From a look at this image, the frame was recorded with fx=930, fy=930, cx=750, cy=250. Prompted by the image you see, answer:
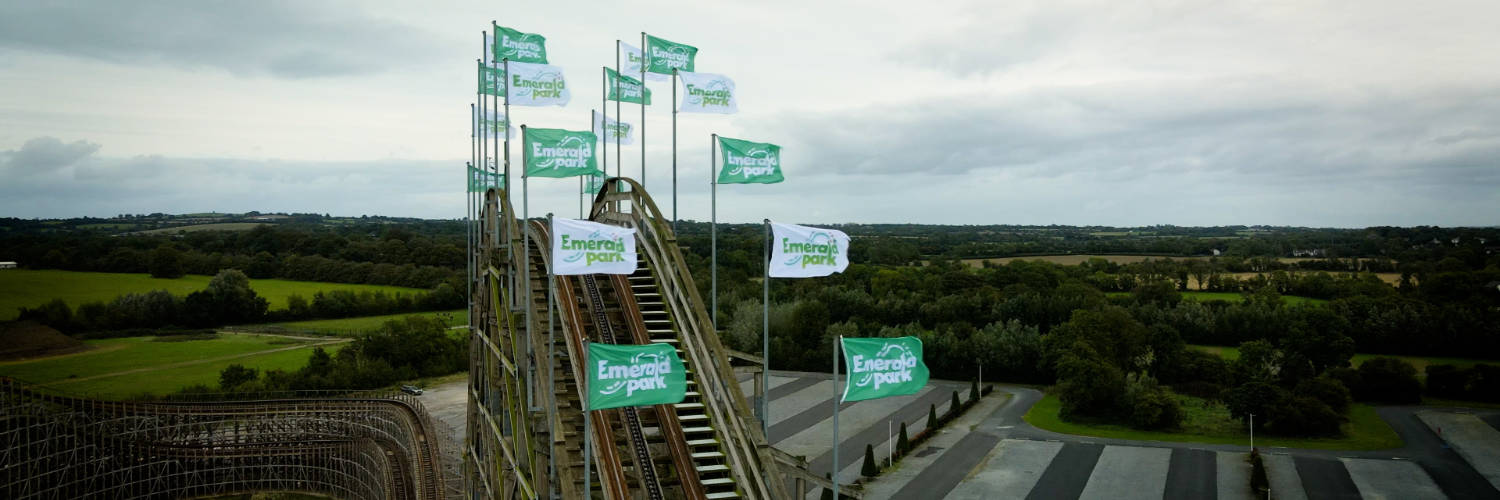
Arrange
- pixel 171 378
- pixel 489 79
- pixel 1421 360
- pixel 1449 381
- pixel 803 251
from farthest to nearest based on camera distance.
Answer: pixel 1421 360 < pixel 171 378 < pixel 1449 381 < pixel 489 79 < pixel 803 251

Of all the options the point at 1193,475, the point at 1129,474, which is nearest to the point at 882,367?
the point at 1129,474

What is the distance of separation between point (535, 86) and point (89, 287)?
304ft

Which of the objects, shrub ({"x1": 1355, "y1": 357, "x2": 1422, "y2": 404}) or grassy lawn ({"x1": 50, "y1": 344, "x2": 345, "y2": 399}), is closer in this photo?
shrub ({"x1": 1355, "y1": 357, "x2": 1422, "y2": 404})

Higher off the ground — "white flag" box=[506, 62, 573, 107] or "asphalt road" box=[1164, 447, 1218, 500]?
"white flag" box=[506, 62, 573, 107]

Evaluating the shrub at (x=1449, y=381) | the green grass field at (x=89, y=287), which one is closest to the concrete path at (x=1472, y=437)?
the shrub at (x=1449, y=381)

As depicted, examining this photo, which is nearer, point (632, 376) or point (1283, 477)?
point (632, 376)

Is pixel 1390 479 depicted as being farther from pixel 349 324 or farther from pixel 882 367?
→ pixel 349 324

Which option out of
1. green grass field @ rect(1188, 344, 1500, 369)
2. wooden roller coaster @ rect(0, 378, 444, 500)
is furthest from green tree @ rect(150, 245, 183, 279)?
green grass field @ rect(1188, 344, 1500, 369)

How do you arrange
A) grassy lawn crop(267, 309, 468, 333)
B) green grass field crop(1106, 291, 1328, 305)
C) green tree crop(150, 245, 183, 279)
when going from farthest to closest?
green tree crop(150, 245, 183, 279), grassy lawn crop(267, 309, 468, 333), green grass field crop(1106, 291, 1328, 305)

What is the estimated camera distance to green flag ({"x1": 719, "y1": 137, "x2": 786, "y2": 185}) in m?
24.8

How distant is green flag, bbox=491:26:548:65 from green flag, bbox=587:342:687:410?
644 inches

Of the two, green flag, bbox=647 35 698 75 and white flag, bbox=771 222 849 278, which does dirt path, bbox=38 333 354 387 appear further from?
white flag, bbox=771 222 849 278

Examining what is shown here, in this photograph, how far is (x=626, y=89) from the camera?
34031 mm

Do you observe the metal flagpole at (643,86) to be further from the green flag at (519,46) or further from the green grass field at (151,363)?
the green grass field at (151,363)
